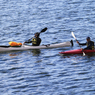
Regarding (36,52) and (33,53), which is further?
(36,52)

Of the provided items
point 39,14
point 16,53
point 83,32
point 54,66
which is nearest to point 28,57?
point 16,53

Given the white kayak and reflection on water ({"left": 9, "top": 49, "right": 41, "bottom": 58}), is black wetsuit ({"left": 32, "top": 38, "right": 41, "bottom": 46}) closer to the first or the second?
the white kayak

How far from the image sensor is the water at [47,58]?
19078 millimetres

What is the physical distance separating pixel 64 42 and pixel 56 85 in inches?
357

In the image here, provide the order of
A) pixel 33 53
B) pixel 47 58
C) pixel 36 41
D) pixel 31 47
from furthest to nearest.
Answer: pixel 36 41, pixel 31 47, pixel 33 53, pixel 47 58

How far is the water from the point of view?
19078mm

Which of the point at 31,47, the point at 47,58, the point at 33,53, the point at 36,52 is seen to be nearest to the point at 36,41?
the point at 31,47

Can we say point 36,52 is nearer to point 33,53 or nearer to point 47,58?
point 33,53

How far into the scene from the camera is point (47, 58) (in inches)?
977

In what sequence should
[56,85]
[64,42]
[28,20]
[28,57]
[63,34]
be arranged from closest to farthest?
[56,85] < [28,57] < [64,42] < [63,34] < [28,20]

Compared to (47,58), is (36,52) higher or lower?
higher

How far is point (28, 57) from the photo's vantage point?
2503cm

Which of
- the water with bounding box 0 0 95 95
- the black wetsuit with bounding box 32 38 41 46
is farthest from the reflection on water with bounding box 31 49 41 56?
the black wetsuit with bounding box 32 38 41 46

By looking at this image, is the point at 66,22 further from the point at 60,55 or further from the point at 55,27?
the point at 60,55
